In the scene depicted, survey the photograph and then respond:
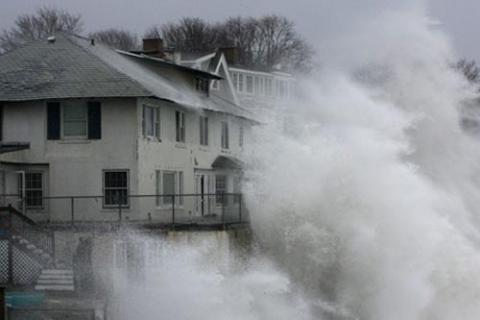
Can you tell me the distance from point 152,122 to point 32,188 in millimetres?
4272

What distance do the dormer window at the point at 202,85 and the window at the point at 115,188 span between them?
9050mm

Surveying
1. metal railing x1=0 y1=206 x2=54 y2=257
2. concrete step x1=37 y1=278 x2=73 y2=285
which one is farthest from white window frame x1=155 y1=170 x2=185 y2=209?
concrete step x1=37 y1=278 x2=73 y2=285

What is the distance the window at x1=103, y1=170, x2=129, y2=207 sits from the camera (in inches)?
1126

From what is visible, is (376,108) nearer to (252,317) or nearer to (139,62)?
(252,317)

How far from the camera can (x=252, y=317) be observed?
802 inches

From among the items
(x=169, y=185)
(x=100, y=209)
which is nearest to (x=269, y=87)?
(x=169, y=185)

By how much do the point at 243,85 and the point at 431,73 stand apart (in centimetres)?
3990

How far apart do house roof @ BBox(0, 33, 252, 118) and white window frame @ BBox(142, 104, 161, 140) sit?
0.66m

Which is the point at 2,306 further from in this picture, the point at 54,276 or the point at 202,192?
the point at 202,192

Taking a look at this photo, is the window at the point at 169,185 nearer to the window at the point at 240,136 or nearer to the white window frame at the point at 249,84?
the window at the point at 240,136

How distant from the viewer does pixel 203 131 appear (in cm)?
3531

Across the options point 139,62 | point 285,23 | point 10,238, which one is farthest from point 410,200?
point 285,23

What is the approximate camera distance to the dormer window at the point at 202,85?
37312 millimetres

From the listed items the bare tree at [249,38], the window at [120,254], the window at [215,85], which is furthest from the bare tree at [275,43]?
the window at [120,254]
